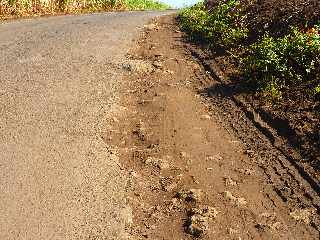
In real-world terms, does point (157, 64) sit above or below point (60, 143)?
above

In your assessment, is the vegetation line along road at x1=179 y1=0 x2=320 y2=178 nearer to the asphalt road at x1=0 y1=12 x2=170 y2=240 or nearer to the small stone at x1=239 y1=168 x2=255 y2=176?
the small stone at x1=239 y1=168 x2=255 y2=176

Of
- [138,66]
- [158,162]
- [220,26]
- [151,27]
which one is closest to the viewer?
[158,162]

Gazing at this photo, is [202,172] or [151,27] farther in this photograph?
[151,27]

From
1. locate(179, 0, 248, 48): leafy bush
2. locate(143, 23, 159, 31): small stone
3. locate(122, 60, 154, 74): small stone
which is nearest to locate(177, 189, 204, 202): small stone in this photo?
locate(122, 60, 154, 74): small stone

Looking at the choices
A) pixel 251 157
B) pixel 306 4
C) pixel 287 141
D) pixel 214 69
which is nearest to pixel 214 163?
pixel 251 157

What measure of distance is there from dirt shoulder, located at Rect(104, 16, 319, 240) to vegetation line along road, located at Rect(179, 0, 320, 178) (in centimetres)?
36

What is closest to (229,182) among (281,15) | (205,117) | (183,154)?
(183,154)

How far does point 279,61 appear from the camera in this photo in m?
6.99

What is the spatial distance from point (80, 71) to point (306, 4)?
4.37 m

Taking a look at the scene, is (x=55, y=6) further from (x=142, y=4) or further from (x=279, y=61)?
(x=279, y=61)

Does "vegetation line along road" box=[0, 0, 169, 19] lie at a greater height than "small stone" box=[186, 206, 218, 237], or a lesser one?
greater

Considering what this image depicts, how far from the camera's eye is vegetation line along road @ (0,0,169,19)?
17016 mm

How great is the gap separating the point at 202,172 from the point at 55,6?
621 inches

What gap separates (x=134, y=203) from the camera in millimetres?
4473
